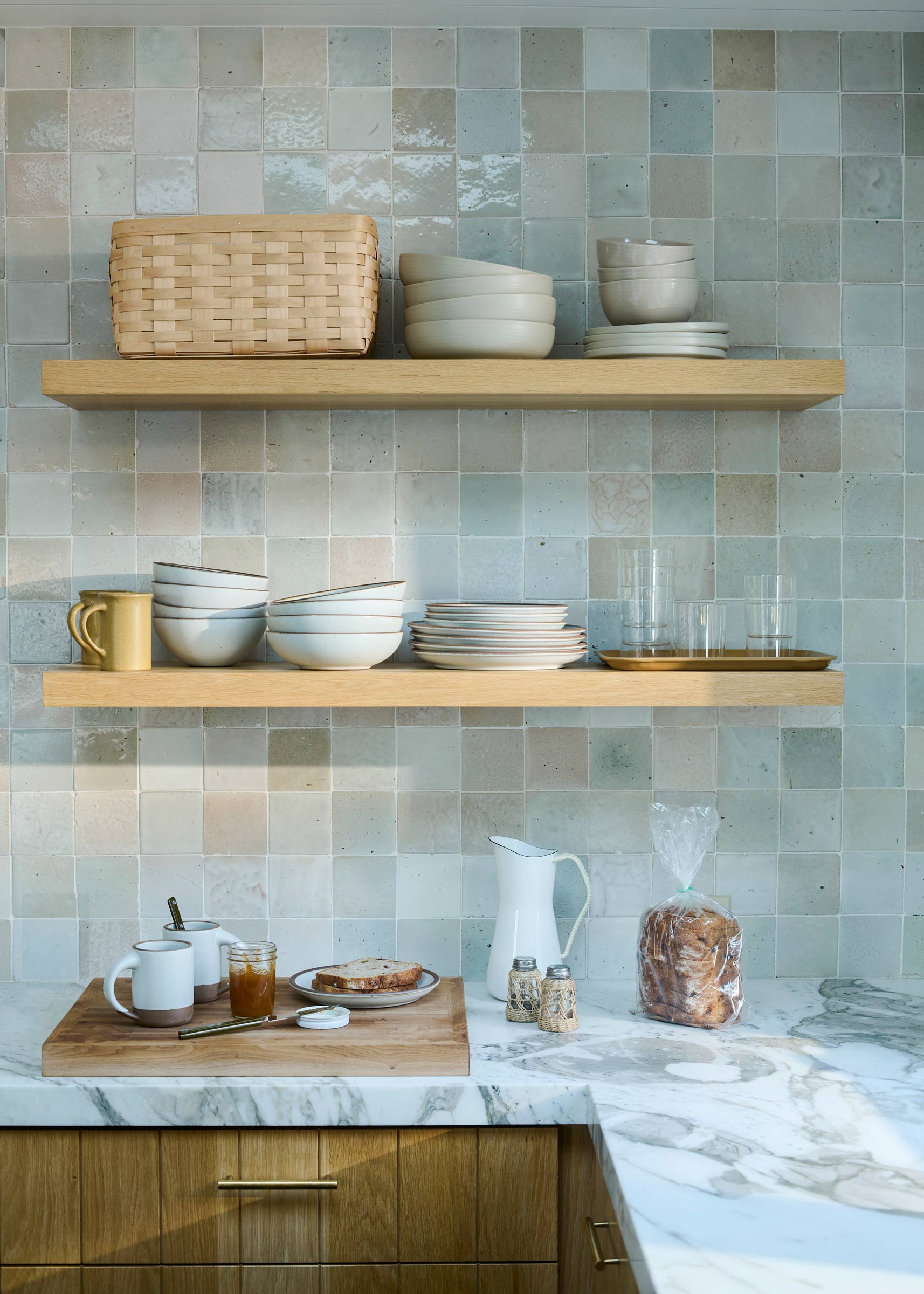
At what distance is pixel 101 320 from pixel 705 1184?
1634mm

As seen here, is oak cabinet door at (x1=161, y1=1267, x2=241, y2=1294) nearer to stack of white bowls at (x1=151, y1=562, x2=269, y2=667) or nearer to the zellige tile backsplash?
the zellige tile backsplash

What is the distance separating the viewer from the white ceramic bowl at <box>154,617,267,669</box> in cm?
177

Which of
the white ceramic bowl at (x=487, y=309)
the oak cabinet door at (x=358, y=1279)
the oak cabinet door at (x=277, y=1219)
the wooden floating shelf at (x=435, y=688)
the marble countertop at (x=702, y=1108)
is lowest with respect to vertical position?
the oak cabinet door at (x=358, y=1279)

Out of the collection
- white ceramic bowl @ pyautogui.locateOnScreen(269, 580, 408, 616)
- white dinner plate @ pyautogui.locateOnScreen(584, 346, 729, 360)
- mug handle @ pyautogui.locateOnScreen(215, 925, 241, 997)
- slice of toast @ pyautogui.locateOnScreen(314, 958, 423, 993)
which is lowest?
slice of toast @ pyautogui.locateOnScreen(314, 958, 423, 993)

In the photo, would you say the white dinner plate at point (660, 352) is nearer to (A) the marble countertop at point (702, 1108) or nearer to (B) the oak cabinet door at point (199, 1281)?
(A) the marble countertop at point (702, 1108)

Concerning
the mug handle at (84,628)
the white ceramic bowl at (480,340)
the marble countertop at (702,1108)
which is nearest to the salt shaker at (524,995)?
the marble countertop at (702,1108)

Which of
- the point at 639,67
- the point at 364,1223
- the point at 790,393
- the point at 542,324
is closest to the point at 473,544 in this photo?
the point at 542,324

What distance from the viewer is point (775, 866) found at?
204 cm

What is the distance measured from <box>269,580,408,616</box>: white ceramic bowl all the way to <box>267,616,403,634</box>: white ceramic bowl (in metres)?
0.01

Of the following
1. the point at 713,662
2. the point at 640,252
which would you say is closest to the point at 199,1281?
the point at 713,662

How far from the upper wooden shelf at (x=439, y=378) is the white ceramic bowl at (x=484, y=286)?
0.11 meters

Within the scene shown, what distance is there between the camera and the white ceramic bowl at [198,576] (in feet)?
5.80

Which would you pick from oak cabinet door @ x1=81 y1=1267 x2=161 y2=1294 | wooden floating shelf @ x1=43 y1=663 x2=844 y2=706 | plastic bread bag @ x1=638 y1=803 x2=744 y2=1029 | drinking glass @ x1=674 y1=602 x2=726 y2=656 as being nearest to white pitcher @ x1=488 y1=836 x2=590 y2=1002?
plastic bread bag @ x1=638 y1=803 x2=744 y2=1029

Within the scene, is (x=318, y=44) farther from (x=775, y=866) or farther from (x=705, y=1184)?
(x=705, y=1184)
